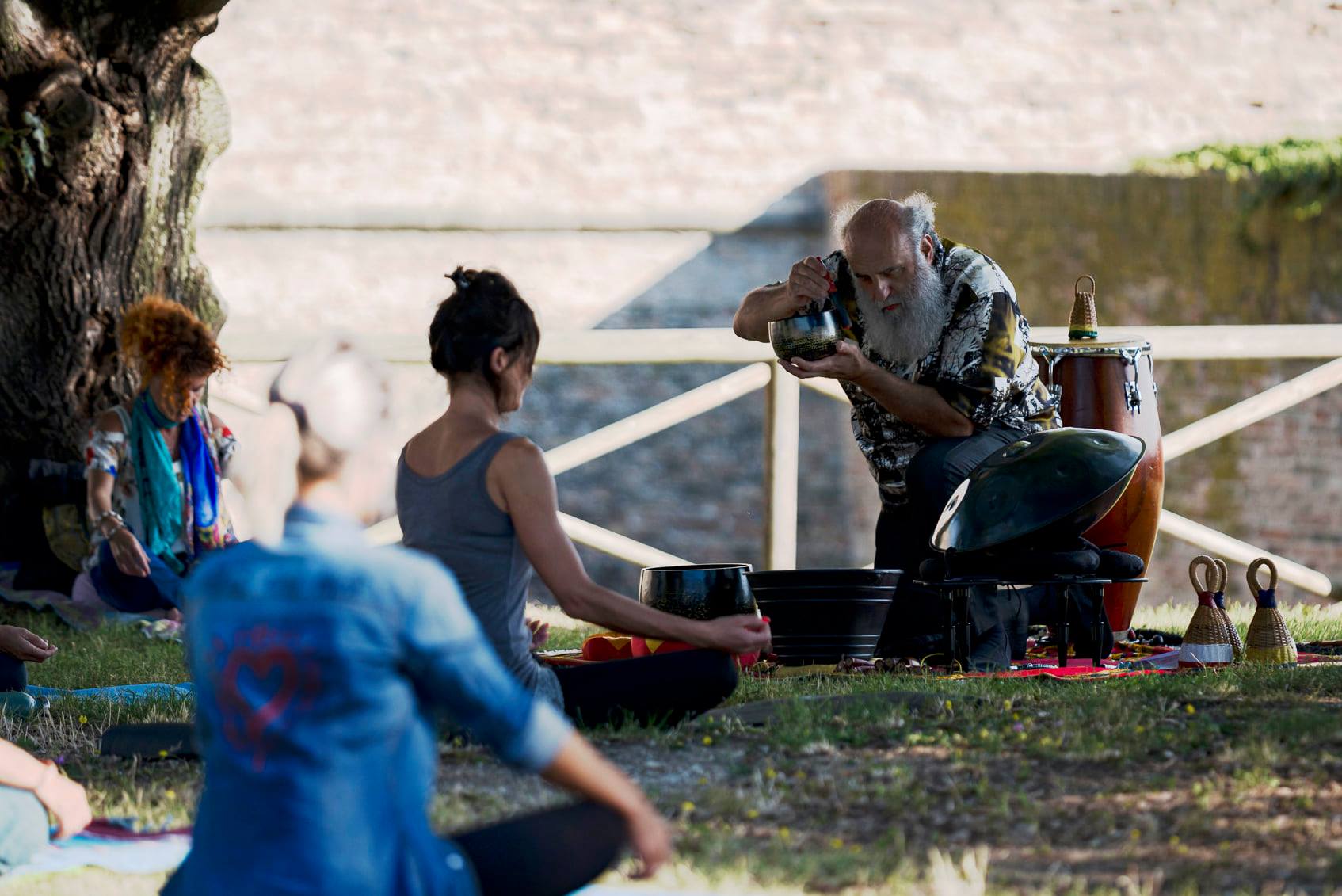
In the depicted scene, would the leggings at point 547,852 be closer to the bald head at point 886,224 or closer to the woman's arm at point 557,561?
the woman's arm at point 557,561

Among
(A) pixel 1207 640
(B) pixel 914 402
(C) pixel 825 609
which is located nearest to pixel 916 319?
(B) pixel 914 402

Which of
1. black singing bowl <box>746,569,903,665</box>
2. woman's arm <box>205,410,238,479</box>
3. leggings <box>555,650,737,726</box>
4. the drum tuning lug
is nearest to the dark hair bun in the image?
leggings <box>555,650,737,726</box>

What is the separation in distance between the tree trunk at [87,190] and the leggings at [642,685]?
402 centimetres

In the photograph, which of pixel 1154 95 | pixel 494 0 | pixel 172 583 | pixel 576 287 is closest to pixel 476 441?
pixel 172 583

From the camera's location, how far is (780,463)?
782cm

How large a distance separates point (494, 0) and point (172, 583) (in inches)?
344

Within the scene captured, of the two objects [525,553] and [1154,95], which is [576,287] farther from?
[525,553]

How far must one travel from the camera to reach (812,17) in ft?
48.6

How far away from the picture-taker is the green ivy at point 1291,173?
41.7 feet

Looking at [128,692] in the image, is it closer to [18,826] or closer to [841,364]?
[18,826]

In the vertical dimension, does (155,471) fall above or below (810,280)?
below

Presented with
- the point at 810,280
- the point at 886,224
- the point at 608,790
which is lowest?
the point at 608,790

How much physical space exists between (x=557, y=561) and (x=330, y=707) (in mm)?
1191

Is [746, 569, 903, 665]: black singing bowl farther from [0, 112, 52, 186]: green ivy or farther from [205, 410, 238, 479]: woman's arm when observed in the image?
[0, 112, 52, 186]: green ivy
